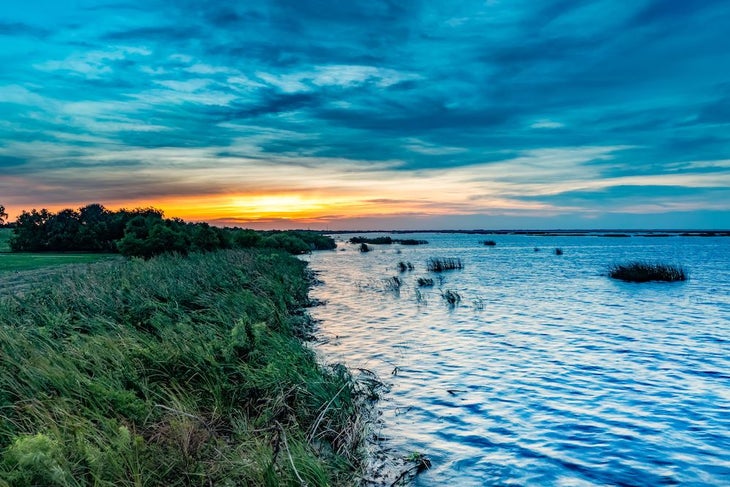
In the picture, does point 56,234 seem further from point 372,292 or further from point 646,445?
point 646,445

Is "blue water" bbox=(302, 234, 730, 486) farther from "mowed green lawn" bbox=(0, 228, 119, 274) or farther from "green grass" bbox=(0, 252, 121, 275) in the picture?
"mowed green lawn" bbox=(0, 228, 119, 274)

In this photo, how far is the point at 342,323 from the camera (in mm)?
21875

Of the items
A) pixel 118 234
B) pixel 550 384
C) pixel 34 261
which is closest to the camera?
pixel 550 384

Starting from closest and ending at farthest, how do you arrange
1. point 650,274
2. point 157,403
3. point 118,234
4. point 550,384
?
point 157,403
point 550,384
point 650,274
point 118,234

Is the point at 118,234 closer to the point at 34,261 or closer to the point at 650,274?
the point at 34,261

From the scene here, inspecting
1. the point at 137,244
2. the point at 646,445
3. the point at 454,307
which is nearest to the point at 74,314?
the point at 646,445

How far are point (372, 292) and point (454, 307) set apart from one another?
324 inches

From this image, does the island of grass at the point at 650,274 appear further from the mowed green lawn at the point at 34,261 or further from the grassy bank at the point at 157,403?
the mowed green lawn at the point at 34,261

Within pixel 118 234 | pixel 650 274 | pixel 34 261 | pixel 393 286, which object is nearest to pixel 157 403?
pixel 393 286

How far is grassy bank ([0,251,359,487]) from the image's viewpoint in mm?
5945

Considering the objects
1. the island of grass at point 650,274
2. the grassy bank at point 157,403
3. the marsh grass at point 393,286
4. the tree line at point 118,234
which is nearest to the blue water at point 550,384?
the grassy bank at point 157,403

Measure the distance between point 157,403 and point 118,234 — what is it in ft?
227


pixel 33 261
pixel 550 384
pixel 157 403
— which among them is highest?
pixel 157 403

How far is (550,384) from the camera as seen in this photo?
12797 mm
